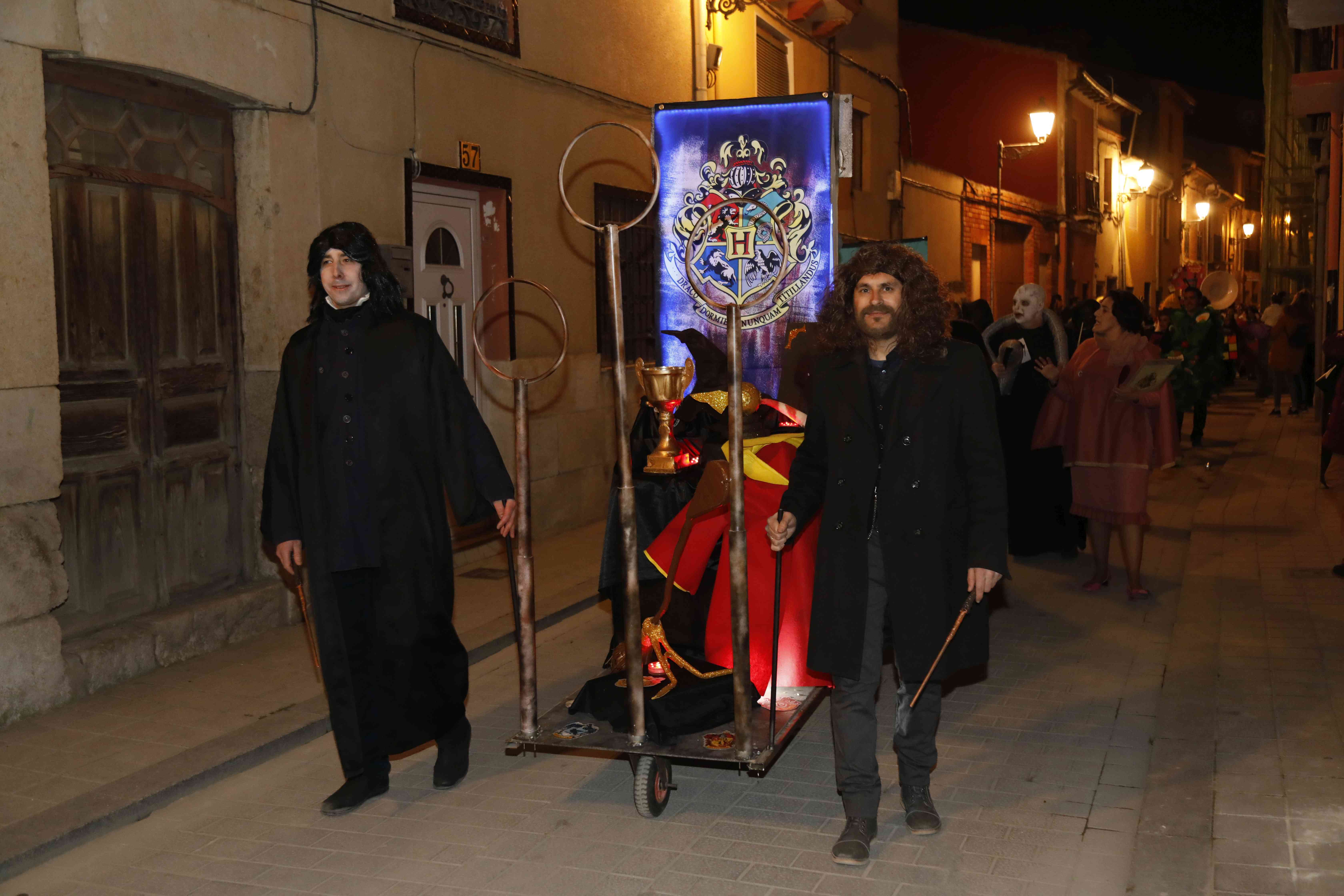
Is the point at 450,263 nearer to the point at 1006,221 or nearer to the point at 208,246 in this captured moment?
the point at 208,246

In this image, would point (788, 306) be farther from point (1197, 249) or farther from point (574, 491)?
point (1197, 249)

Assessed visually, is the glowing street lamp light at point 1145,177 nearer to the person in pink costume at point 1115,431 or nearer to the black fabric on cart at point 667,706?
the person in pink costume at point 1115,431

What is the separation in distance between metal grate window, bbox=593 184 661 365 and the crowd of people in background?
3054mm

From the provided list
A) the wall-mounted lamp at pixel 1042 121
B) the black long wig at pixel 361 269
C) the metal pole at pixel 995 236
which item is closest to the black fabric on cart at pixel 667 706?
the black long wig at pixel 361 269

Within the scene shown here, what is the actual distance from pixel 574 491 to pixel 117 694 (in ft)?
16.3

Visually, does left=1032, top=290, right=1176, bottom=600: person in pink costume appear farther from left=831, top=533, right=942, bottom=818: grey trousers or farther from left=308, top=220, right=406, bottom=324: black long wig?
left=308, top=220, right=406, bottom=324: black long wig

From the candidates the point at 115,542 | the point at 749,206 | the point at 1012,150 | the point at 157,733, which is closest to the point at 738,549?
the point at 157,733

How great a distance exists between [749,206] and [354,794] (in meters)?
4.86

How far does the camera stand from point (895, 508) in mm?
3971

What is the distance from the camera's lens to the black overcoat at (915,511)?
396 cm

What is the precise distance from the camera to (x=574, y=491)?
1047 cm

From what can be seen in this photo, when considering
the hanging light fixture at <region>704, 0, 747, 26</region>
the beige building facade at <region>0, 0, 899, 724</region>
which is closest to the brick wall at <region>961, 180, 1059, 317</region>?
the hanging light fixture at <region>704, 0, 747, 26</region>

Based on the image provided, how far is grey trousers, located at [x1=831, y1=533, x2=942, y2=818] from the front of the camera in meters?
4.04

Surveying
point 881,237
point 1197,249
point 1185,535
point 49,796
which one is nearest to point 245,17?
point 49,796
